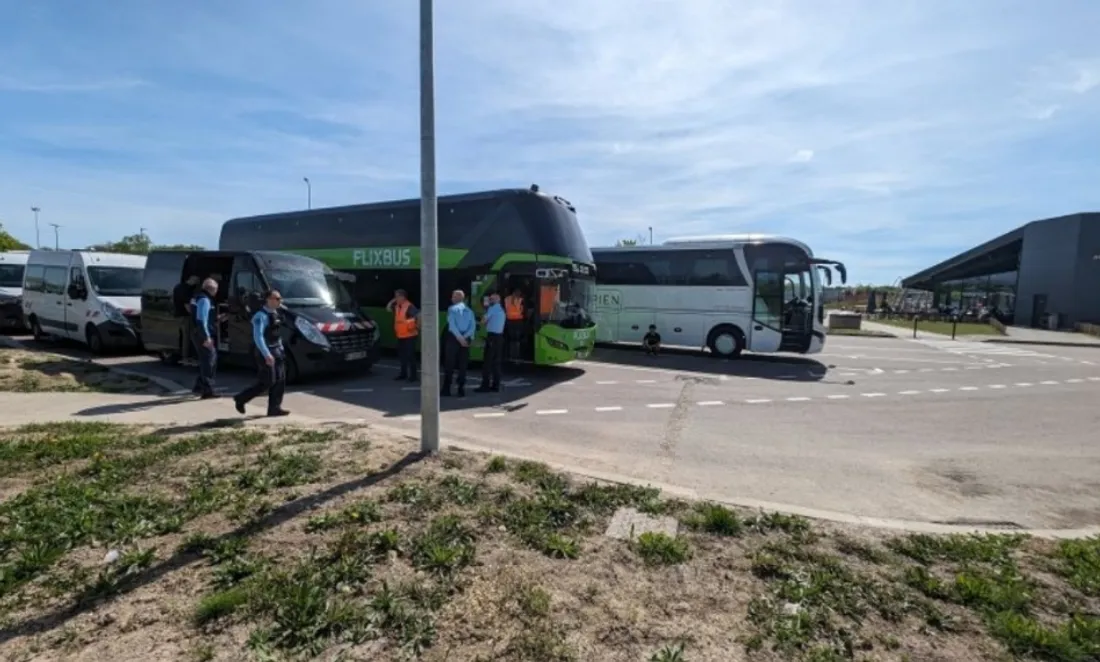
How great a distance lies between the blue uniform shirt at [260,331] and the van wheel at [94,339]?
9373 mm

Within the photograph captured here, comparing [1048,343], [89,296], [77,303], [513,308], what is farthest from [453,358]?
[1048,343]

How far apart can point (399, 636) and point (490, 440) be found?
404 cm

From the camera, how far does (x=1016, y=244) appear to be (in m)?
46.1

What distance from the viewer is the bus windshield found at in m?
11.8

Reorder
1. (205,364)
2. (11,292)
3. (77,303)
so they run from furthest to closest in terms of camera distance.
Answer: (11,292) < (77,303) < (205,364)

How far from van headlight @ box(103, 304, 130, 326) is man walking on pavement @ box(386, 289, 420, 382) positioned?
725 cm

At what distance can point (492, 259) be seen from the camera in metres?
12.1

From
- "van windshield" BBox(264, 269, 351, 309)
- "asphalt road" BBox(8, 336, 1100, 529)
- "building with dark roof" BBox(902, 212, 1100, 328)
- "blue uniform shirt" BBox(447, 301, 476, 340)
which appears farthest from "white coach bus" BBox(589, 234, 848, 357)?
"building with dark roof" BBox(902, 212, 1100, 328)

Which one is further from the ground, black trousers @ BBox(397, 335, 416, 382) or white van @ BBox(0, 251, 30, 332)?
white van @ BBox(0, 251, 30, 332)

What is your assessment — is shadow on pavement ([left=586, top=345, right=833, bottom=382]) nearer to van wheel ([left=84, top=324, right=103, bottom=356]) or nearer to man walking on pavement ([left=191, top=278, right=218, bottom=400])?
man walking on pavement ([left=191, top=278, right=218, bottom=400])

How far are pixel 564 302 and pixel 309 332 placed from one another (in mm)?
5062

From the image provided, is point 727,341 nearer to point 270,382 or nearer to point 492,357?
point 492,357

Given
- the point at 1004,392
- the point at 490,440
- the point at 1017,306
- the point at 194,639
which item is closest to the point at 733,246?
the point at 1004,392

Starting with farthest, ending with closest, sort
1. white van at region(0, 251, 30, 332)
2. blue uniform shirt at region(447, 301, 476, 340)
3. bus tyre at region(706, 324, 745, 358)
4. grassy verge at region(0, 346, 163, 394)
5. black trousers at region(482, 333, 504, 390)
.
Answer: white van at region(0, 251, 30, 332) → bus tyre at region(706, 324, 745, 358) → black trousers at region(482, 333, 504, 390) → blue uniform shirt at region(447, 301, 476, 340) → grassy verge at region(0, 346, 163, 394)
